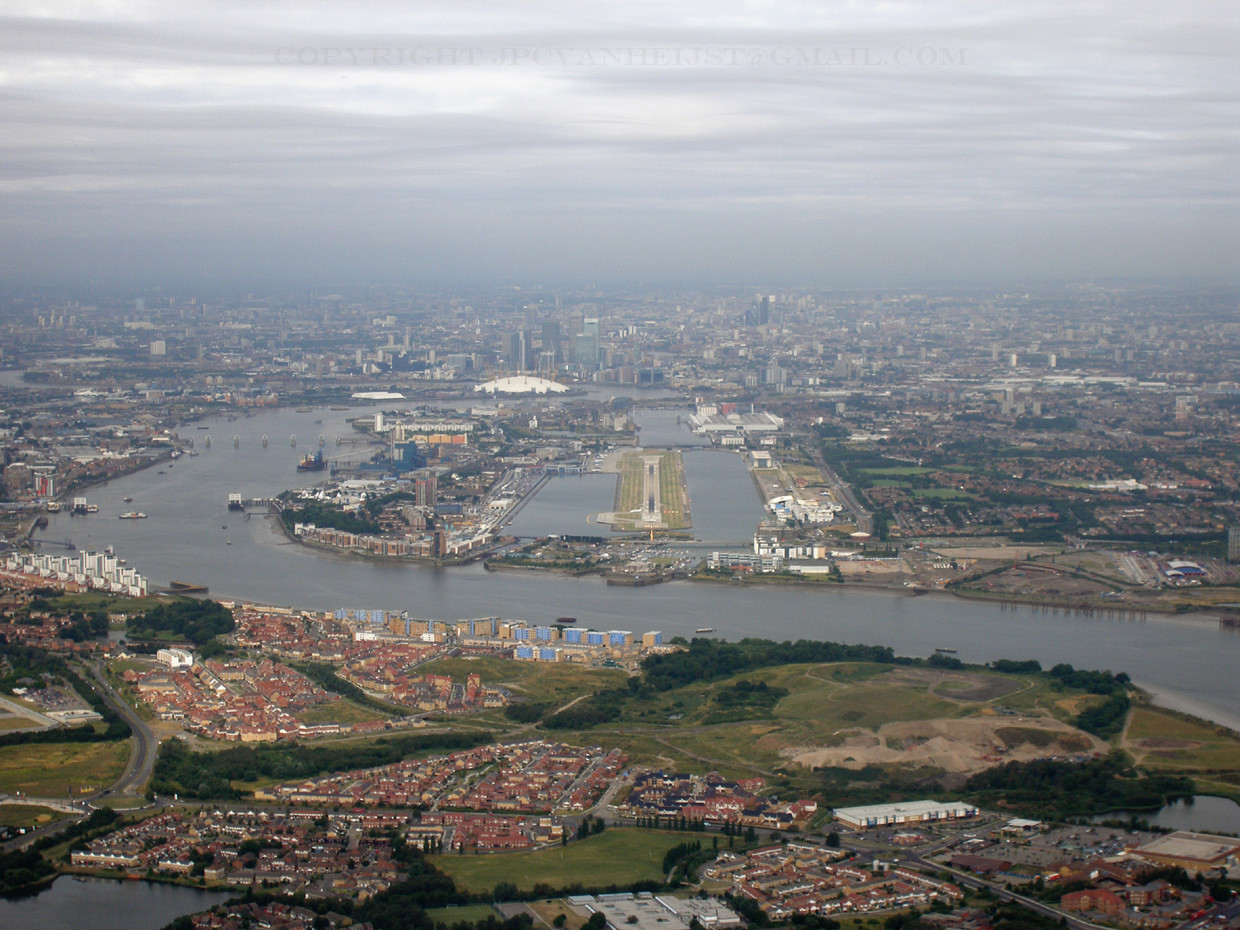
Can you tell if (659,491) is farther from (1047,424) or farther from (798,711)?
(798,711)

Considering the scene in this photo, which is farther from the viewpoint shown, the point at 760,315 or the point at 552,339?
the point at 760,315

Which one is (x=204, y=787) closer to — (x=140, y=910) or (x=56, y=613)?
(x=140, y=910)

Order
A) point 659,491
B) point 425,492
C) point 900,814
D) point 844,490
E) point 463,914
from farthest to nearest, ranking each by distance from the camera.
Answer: point 844,490 < point 659,491 < point 425,492 < point 900,814 < point 463,914

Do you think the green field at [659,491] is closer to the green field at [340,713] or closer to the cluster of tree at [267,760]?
the green field at [340,713]

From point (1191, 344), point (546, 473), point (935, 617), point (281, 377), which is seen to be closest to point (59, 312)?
point (281, 377)

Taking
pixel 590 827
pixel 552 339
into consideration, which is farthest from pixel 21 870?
pixel 552 339

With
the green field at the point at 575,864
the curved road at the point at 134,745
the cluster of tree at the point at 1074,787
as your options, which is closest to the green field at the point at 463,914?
the green field at the point at 575,864

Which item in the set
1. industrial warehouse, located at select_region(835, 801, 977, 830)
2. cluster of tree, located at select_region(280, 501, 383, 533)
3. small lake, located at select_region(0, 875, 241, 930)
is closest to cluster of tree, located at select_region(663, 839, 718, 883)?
industrial warehouse, located at select_region(835, 801, 977, 830)

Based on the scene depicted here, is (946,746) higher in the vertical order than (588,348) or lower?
lower
